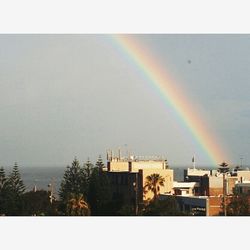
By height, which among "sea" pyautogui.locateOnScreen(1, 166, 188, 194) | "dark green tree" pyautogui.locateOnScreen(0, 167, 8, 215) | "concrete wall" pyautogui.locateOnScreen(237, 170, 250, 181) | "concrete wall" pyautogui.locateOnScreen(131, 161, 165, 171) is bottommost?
"dark green tree" pyautogui.locateOnScreen(0, 167, 8, 215)

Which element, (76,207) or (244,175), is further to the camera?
(244,175)

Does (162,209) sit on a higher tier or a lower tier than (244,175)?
lower

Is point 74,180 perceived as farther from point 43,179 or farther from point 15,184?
point 43,179

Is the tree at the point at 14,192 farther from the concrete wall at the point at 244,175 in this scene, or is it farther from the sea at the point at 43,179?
the concrete wall at the point at 244,175

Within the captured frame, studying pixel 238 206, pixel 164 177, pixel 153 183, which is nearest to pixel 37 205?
pixel 153 183

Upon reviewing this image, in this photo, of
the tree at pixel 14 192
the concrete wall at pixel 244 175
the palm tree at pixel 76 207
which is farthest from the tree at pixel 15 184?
the concrete wall at pixel 244 175

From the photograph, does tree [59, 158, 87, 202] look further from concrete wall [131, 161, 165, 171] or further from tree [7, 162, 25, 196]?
concrete wall [131, 161, 165, 171]

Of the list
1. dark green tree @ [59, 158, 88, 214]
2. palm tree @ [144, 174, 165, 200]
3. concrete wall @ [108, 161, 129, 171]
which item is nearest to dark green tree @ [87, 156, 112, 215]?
dark green tree @ [59, 158, 88, 214]

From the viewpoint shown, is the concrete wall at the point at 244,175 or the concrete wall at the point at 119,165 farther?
the concrete wall at the point at 244,175
